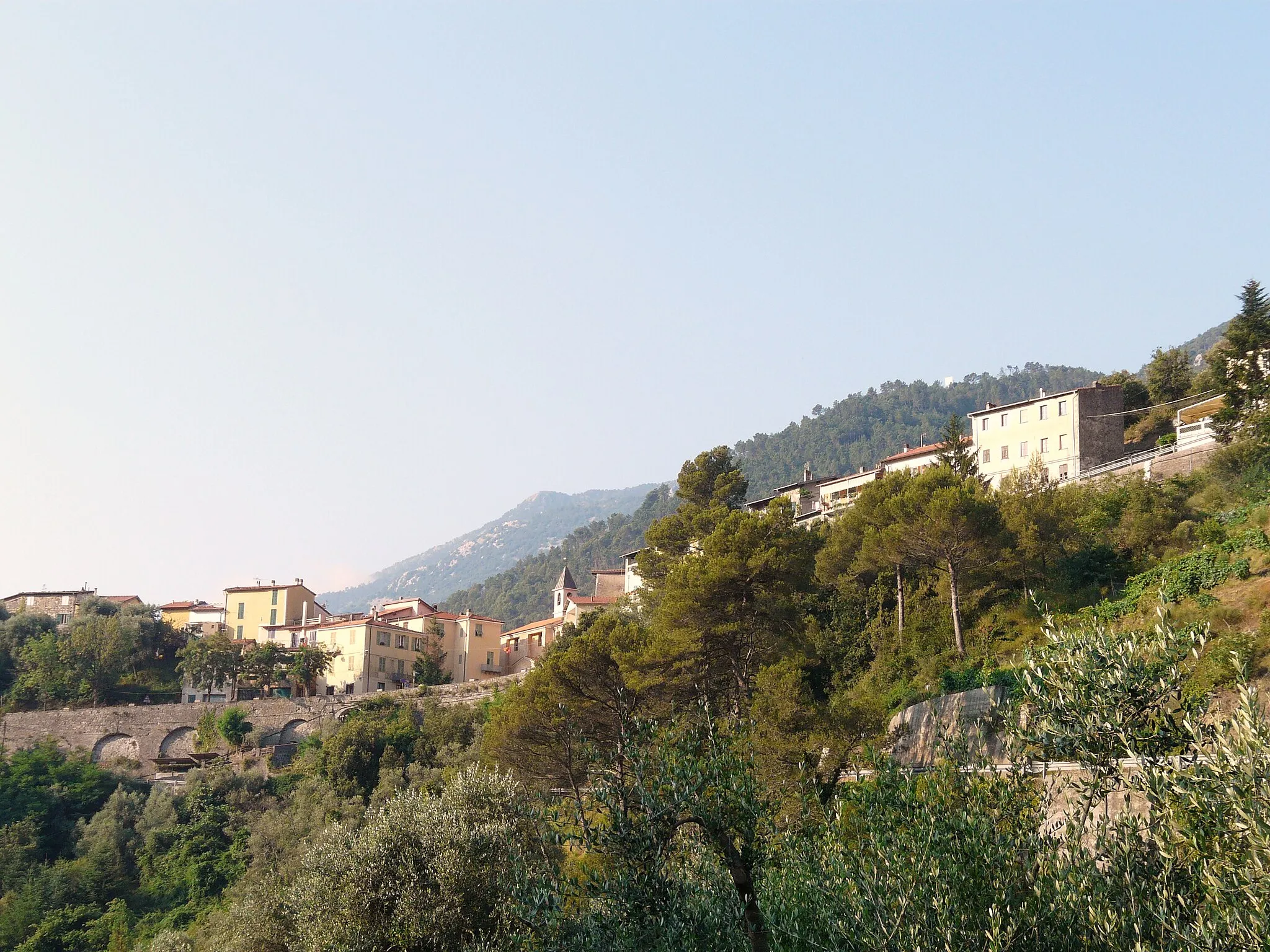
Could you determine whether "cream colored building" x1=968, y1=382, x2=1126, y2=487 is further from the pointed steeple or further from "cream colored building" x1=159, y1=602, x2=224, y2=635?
"cream colored building" x1=159, y1=602, x2=224, y2=635

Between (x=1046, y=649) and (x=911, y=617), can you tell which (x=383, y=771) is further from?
(x=1046, y=649)

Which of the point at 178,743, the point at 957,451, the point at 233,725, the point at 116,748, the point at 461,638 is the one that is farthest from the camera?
the point at 461,638

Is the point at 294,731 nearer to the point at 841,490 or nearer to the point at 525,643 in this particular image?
the point at 525,643

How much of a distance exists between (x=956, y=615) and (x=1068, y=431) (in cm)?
2615

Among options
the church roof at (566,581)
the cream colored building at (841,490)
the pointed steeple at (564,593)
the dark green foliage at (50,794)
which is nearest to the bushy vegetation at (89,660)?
the dark green foliage at (50,794)

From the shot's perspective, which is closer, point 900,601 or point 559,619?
point 900,601

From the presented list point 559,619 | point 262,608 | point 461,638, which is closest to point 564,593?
point 559,619

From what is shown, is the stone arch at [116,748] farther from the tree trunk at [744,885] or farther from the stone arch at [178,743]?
the tree trunk at [744,885]

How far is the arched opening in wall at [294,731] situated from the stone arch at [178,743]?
652cm

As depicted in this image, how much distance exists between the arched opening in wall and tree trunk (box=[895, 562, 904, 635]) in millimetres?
40049

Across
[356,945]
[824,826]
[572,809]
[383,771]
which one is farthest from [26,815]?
[824,826]

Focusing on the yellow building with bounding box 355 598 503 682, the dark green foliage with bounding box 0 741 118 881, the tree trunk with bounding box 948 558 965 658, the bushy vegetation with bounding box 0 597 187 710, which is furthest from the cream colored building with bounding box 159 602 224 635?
the tree trunk with bounding box 948 558 965 658

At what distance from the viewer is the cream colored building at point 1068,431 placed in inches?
2341

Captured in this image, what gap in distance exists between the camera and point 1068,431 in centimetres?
5978
